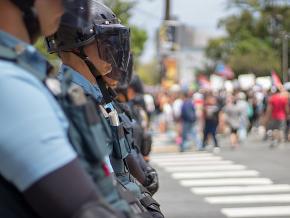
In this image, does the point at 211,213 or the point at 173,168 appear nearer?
the point at 211,213

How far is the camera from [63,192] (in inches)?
50.4

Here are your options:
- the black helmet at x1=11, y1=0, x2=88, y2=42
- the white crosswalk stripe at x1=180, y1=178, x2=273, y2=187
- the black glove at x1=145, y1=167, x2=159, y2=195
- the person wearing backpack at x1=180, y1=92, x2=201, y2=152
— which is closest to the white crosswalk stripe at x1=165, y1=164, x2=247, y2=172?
the white crosswalk stripe at x1=180, y1=178, x2=273, y2=187

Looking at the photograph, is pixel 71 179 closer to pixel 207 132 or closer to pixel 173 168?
pixel 173 168

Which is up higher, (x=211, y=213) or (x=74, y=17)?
(x=74, y=17)

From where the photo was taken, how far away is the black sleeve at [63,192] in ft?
4.19

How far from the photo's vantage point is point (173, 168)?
12.3 m

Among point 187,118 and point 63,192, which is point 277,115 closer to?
point 187,118

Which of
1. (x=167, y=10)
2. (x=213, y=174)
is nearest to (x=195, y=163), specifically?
(x=213, y=174)

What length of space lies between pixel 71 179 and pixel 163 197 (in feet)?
23.8

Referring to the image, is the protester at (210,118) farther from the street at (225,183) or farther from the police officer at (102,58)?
the police officer at (102,58)

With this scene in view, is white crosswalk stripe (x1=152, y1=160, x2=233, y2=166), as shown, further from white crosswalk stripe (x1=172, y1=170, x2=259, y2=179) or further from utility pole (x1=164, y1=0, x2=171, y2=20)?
utility pole (x1=164, y1=0, x2=171, y2=20)

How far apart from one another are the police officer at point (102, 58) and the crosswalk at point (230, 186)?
4676mm

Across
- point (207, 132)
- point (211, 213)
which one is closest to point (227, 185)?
point (211, 213)

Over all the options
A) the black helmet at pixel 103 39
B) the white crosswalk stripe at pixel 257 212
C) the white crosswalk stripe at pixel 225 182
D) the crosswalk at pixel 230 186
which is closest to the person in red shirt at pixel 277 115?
the crosswalk at pixel 230 186
